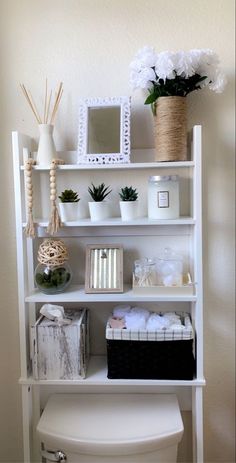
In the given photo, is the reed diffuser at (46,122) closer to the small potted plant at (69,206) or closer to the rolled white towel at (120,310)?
the small potted plant at (69,206)

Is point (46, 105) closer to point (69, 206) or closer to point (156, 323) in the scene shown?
point (69, 206)

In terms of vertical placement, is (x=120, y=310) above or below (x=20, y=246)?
below

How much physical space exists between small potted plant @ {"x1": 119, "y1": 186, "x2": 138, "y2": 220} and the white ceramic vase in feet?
0.89

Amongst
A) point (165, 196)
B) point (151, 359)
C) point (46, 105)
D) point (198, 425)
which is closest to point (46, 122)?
point (46, 105)

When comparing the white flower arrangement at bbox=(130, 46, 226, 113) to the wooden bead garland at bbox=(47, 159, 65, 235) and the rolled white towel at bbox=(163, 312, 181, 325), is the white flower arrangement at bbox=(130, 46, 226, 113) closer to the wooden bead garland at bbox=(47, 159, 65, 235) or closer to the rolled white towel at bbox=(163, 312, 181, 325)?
the wooden bead garland at bbox=(47, 159, 65, 235)

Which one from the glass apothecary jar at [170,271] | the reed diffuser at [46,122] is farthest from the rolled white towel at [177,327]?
the reed diffuser at [46,122]

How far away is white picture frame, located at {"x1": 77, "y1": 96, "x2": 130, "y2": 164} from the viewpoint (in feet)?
4.35

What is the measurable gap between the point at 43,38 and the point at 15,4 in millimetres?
161

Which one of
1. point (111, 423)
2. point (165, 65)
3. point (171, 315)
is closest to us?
point (165, 65)

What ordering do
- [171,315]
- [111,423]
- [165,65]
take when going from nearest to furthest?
[165,65]
[111,423]
[171,315]

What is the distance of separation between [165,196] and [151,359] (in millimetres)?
535

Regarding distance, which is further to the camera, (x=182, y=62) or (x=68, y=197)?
(x=68, y=197)

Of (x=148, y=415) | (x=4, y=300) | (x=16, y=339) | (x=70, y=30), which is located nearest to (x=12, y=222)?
(x=4, y=300)

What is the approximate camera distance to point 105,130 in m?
1.37
